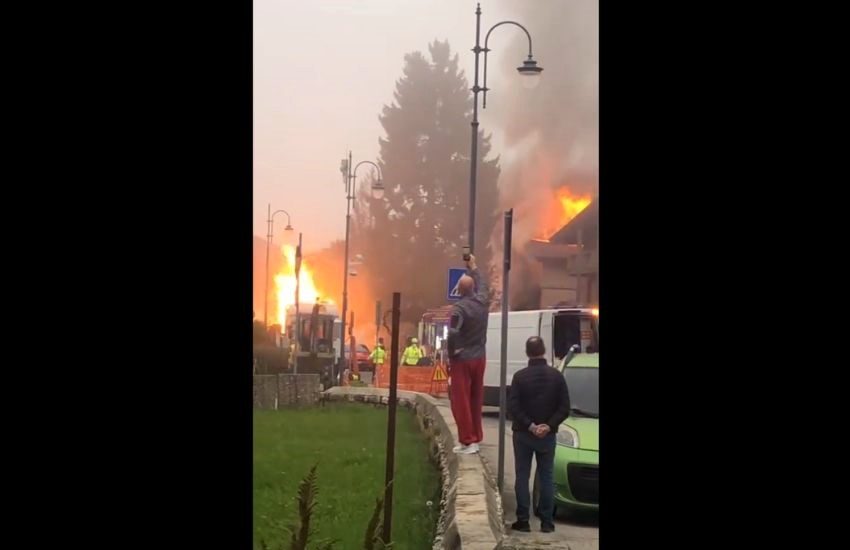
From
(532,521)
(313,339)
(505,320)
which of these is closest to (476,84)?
(505,320)

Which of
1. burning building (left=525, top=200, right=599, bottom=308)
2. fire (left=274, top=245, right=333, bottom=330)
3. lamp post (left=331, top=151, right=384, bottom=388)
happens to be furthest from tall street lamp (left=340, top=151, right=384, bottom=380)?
burning building (left=525, top=200, right=599, bottom=308)

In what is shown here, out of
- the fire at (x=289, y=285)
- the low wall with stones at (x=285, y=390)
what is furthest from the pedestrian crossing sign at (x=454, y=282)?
the low wall with stones at (x=285, y=390)

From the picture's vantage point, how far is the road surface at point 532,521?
364 centimetres

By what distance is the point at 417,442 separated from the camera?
12.4 ft

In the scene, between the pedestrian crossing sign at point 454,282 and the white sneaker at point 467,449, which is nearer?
the pedestrian crossing sign at point 454,282

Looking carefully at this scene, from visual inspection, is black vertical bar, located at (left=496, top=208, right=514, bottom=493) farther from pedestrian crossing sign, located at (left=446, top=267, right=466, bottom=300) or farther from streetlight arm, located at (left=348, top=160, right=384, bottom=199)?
streetlight arm, located at (left=348, top=160, right=384, bottom=199)

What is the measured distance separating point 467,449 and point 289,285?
0.85m

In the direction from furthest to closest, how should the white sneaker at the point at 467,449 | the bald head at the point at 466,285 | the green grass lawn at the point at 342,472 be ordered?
the white sneaker at the point at 467,449, the bald head at the point at 466,285, the green grass lawn at the point at 342,472

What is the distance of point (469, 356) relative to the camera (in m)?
3.74

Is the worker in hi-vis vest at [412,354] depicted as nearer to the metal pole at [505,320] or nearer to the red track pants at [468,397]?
the red track pants at [468,397]

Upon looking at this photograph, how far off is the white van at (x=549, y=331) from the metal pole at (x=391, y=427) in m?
0.33
